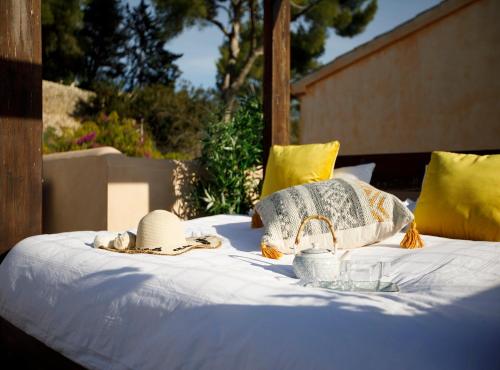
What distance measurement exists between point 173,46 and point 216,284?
1695 cm

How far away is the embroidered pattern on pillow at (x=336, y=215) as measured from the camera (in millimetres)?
2176

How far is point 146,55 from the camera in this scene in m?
17.3

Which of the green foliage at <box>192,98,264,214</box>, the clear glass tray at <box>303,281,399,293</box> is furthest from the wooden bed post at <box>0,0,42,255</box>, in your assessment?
the clear glass tray at <box>303,281,399,293</box>

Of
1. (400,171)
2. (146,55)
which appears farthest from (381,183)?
(146,55)

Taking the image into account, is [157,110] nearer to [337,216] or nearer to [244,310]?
[337,216]

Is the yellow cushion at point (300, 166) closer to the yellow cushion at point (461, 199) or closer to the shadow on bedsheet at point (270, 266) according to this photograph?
the yellow cushion at point (461, 199)

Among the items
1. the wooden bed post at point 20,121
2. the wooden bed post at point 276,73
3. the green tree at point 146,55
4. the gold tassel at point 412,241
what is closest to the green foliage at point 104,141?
the wooden bed post at point 276,73

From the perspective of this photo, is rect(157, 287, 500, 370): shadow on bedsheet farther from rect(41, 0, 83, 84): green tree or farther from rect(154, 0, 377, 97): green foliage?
rect(41, 0, 83, 84): green tree

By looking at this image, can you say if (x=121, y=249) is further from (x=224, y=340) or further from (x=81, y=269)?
(x=224, y=340)

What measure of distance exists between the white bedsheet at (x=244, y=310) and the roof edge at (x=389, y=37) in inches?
170

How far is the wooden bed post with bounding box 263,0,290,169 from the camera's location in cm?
413

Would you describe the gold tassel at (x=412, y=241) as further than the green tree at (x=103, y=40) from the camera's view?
No

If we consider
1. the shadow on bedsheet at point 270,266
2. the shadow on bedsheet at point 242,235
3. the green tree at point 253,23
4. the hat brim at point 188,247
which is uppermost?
the green tree at point 253,23

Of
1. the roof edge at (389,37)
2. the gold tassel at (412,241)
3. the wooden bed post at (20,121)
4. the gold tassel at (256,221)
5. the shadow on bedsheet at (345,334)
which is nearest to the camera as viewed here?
the shadow on bedsheet at (345,334)
